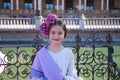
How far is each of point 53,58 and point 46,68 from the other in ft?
0.43

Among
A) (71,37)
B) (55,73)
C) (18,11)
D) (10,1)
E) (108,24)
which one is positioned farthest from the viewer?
(10,1)

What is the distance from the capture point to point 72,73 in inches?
157

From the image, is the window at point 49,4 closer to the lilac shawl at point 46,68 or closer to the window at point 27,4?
the window at point 27,4

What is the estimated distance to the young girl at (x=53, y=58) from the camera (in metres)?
3.83

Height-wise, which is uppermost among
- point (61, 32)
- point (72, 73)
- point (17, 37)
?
Answer: point (61, 32)

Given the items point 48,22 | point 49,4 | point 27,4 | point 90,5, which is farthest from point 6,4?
point 48,22

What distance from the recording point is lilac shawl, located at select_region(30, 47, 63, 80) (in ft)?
12.6

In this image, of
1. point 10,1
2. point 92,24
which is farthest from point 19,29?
point 10,1

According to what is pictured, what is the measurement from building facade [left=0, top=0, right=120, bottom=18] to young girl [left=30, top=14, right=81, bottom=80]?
27.1 m

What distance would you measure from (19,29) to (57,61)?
18.5 meters

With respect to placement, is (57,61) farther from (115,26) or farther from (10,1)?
(10,1)

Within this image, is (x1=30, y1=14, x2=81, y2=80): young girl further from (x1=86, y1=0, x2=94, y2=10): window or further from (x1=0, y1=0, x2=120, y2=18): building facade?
(x1=86, y1=0, x2=94, y2=10): window

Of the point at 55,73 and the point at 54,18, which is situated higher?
the point at 54,18

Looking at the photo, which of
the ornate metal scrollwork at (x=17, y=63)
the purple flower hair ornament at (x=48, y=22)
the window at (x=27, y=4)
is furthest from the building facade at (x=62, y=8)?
the purple flower hair ornament at (x=48, y=22)
